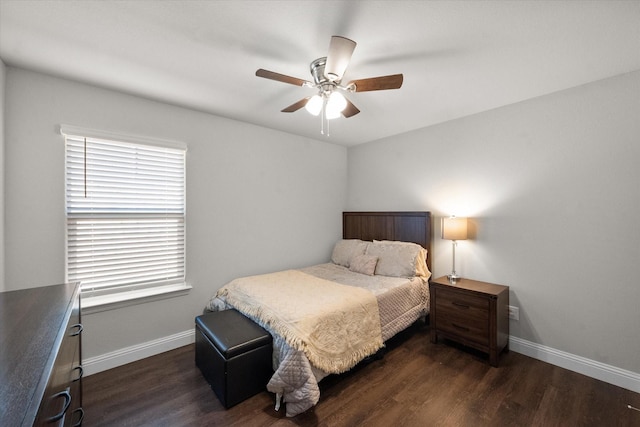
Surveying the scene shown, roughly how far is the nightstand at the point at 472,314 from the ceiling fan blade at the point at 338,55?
227 cm

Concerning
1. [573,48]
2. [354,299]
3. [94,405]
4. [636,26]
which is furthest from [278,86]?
[94,405]

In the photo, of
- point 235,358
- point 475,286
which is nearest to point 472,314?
point 475,286

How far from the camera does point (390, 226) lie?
12.0 ft

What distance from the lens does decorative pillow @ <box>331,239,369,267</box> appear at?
3.63 meters

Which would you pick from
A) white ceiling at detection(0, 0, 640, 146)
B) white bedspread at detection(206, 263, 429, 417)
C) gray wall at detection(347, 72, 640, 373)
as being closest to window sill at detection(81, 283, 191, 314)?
white bedspread at detection(206, 263, 429, 417)

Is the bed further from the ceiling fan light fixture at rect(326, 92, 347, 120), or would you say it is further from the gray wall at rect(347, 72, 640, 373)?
the ceiling fan light fixture at rect(326, 92, 347, 120)

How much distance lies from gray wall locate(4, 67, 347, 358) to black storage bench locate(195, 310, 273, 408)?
832 millimetres

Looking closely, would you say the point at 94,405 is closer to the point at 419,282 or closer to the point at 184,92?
the point at 184,92

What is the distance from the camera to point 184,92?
240cm

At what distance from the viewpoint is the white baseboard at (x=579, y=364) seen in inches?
81.0

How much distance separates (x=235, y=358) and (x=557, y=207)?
3.03 meters

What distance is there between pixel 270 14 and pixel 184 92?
1339 mm

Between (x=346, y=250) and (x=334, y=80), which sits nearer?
(x=334, y=80)

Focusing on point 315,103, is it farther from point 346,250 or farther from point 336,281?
point 346,250
